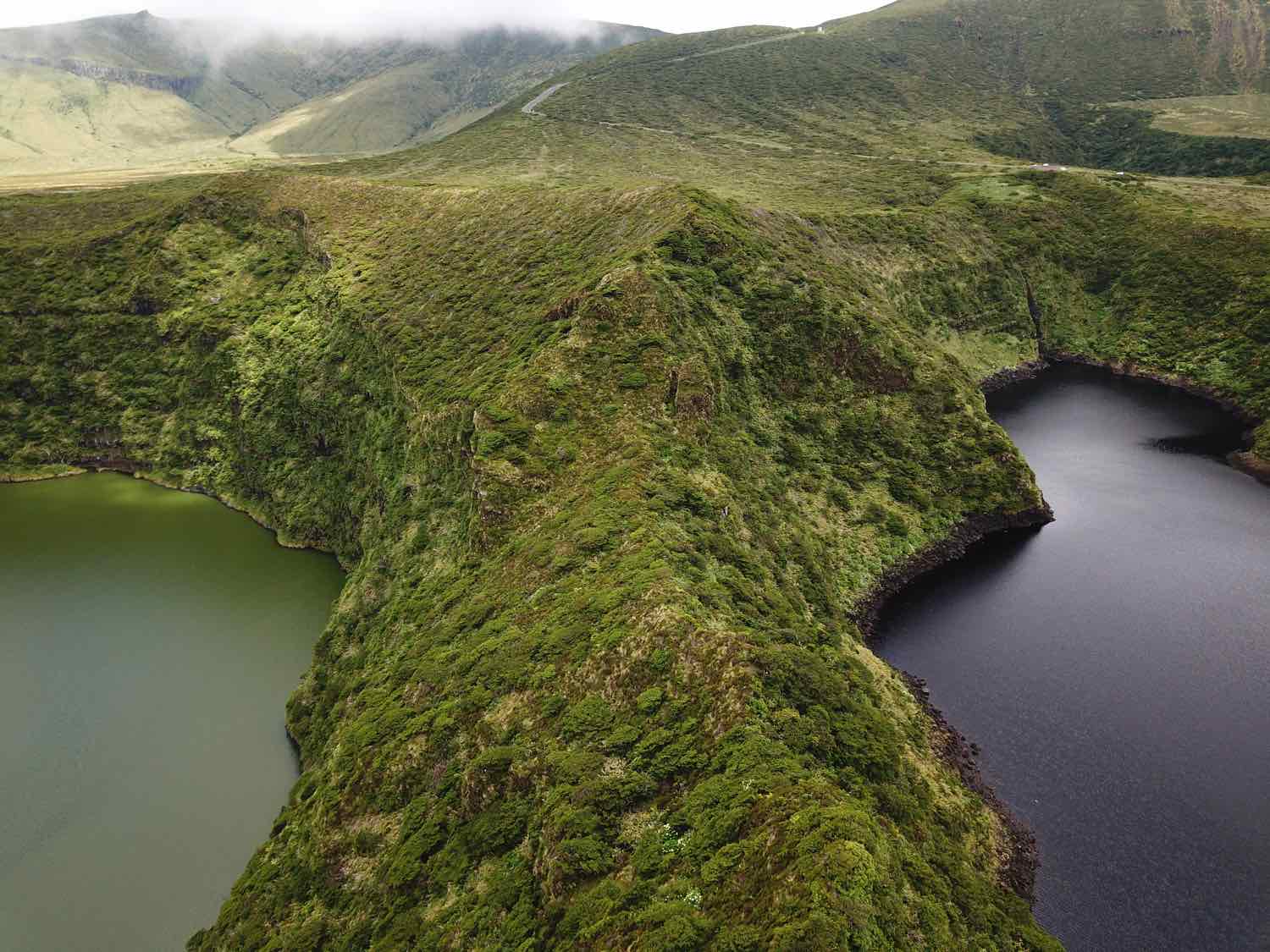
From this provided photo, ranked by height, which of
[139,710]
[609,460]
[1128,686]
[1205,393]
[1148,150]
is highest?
[1148,150]

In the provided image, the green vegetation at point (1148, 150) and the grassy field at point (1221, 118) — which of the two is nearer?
the green vegetation at point (1148, 150)

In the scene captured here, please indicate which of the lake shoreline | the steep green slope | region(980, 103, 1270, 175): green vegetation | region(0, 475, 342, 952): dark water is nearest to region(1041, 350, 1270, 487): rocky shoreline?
the steep green slope

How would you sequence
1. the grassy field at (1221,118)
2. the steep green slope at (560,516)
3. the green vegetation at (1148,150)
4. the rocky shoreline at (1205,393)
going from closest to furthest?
1. the steep green slope at (560,516)
2. the rocky shoreline at (1205,393)
3. the green vegetation at (1148,150)
4. the grassy field at (1221,118)

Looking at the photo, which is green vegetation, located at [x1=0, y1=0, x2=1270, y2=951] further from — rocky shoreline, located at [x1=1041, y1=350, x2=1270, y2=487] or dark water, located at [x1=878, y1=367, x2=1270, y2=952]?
dark water, located at [x1=878, y1=367, x2=1270, y2=952]

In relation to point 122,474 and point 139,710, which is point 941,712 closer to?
point 139,710

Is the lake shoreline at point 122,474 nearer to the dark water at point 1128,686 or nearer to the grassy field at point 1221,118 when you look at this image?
the dark water at point 1128,686

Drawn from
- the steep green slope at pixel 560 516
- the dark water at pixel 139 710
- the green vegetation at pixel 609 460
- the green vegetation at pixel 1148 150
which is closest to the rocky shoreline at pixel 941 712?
the green vegetation at pixel 609 460

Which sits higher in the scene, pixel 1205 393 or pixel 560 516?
pixel 560 516

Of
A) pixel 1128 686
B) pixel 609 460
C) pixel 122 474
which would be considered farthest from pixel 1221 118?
pixel 122 474
